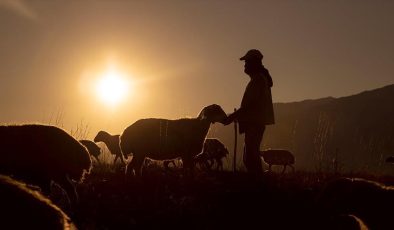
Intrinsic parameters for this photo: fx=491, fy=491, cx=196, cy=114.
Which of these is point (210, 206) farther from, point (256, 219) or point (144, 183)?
point (144, 183)

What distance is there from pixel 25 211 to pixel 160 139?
1096 cm

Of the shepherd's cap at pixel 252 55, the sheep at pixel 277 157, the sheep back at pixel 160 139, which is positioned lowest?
the sheep at pixel 277 157

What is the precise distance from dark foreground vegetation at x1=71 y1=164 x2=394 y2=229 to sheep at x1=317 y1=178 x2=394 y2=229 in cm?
8

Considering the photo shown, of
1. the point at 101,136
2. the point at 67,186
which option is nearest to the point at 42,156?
the point at 67,186

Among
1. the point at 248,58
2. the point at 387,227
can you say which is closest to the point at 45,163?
the point at 248,58

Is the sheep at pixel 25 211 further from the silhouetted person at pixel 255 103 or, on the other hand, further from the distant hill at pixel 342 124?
the distant hill at pixel 342 124

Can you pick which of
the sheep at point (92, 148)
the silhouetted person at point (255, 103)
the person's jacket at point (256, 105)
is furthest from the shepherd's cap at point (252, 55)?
the sheep at point (92, 148)

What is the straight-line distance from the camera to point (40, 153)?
8633mm

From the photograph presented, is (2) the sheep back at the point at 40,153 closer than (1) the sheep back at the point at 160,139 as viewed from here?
Yes

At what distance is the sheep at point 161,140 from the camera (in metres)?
12.9

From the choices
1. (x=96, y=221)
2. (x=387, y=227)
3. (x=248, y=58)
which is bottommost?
(x=96, y=221)

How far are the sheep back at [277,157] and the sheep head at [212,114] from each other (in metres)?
13.8

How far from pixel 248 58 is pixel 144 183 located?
3589mm

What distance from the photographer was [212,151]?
20656mm
